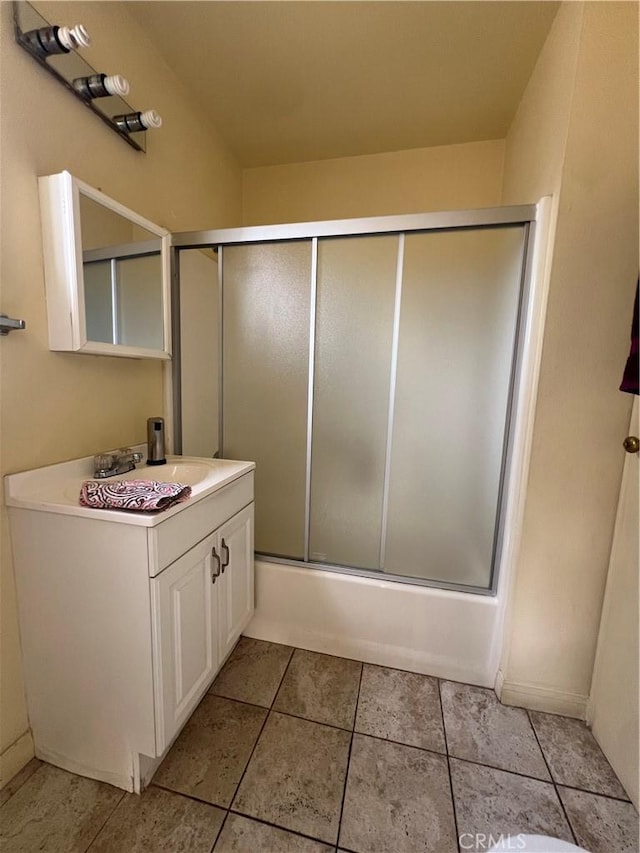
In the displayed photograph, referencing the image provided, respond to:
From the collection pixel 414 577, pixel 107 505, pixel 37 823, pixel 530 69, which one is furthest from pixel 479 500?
pixel 530 69

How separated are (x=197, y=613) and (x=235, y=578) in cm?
26

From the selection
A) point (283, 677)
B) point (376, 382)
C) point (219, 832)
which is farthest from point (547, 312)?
point (219, 832)

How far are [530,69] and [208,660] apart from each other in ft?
8.63

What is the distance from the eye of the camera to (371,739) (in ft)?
3.89

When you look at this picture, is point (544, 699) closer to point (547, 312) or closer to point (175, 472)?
point (547, 312)

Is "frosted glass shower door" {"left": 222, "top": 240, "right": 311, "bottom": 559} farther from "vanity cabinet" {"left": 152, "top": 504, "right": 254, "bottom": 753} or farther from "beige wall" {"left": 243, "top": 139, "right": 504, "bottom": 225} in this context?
"beige wall" {"left": 243, "top": 139, "right": 504, "bottom": 225}

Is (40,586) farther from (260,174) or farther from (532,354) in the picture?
(260,174)

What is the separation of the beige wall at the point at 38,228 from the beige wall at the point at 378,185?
2.35 ft

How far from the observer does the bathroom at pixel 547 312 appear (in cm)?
100

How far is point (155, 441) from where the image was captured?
141 cm

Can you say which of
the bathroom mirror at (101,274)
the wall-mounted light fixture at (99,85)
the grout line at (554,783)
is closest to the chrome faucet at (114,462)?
the bathroom mirror at (101,274)

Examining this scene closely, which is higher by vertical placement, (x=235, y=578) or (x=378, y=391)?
(x=378, y=391)
